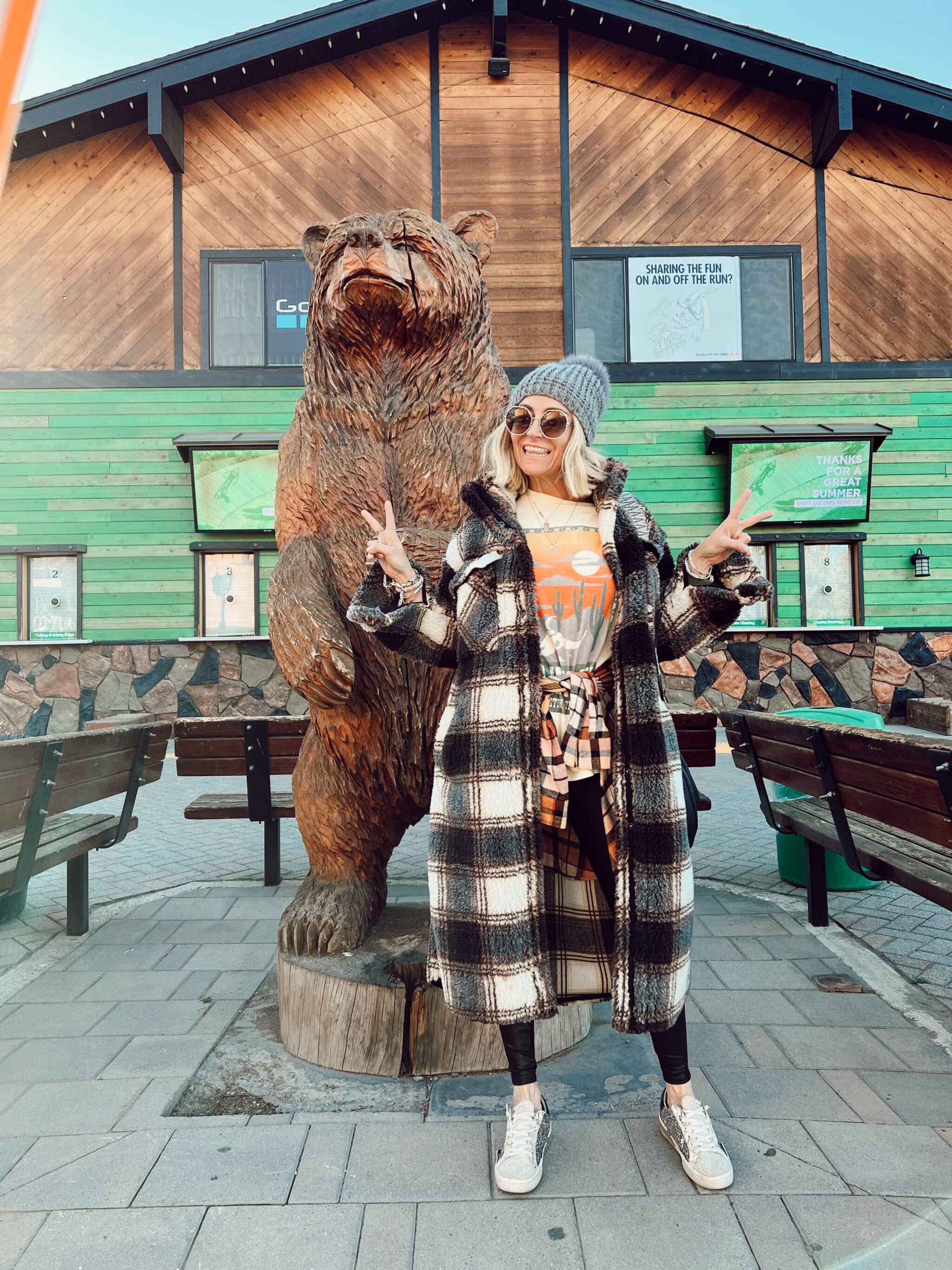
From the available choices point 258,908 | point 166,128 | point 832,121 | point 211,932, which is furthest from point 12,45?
point 832,121

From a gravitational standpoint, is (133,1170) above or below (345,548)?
A: below

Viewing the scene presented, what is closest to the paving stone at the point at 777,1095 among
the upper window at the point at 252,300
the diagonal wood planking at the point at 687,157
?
the upper window at the point at 252,300

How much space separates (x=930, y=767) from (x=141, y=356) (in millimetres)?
9049

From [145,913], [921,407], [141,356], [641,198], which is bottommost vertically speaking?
[145,913]

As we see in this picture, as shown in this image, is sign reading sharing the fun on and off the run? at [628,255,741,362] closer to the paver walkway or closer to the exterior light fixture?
the exterior light fixture

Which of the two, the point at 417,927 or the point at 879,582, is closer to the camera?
the point at 417,927

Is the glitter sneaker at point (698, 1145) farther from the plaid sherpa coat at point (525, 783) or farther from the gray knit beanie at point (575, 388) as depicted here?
the gray knit beanie at point (575, 388)

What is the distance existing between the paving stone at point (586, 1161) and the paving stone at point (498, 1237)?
0.04m

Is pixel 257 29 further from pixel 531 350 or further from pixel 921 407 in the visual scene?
pixel 921 407

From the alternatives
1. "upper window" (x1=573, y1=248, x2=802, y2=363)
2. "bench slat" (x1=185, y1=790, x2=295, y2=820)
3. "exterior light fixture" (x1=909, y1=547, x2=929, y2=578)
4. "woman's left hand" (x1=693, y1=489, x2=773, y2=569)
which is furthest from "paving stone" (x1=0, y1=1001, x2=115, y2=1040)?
"exterior light fixture" (x1=909, y1=547, x2=929, y2=578)

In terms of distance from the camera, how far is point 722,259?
912 cm

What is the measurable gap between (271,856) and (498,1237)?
2.83 metres

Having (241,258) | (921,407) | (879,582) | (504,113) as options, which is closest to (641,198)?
(504,113)

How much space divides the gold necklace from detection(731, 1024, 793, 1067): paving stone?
1.54 m
